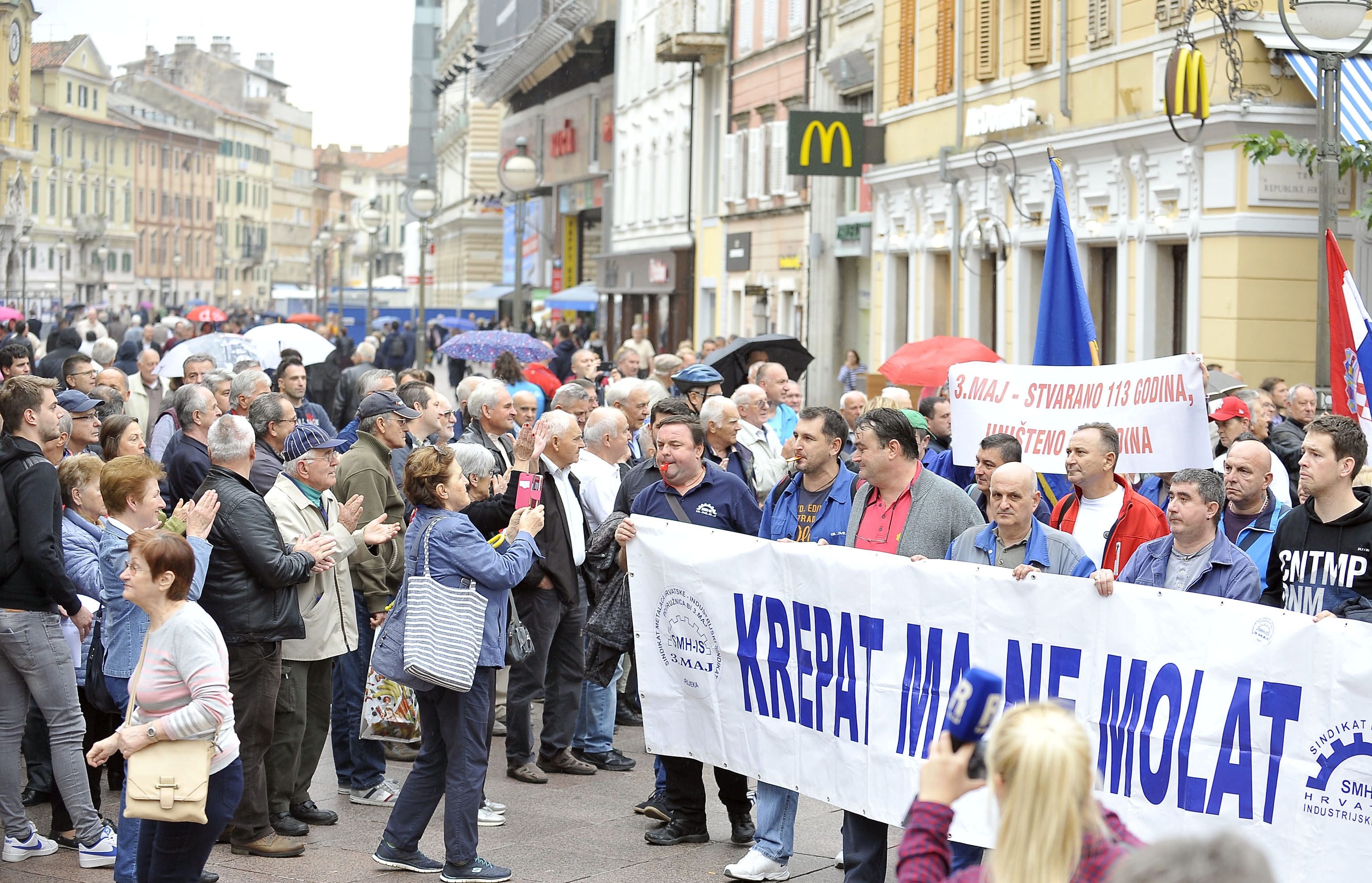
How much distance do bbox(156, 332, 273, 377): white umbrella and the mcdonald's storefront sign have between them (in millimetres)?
12061

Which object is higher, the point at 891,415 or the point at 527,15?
the point at 527,15

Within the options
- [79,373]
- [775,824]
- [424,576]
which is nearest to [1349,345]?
[775,824]

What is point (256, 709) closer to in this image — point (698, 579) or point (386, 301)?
point (698, 579)

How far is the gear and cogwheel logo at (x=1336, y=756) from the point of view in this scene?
5.51 metres

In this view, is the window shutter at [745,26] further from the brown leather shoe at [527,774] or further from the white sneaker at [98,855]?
the white sneaker at [98,855]

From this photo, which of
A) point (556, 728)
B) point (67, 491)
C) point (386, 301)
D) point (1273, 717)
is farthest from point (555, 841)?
point (386, 301)

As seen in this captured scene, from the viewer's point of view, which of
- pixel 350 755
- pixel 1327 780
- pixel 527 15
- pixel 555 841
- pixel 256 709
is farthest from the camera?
pixel 527 15

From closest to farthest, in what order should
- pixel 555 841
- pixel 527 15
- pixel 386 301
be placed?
pixel 555 841, pixel 527 15, pixel 386 301

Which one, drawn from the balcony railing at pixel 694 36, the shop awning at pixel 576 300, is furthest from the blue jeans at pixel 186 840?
the shop awning at pixel 576 300

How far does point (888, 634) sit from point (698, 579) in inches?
42.5

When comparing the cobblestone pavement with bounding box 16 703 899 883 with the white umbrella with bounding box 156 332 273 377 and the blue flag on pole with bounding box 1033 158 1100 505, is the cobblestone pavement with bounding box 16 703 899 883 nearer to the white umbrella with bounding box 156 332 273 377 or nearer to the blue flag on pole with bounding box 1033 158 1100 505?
the blue flag on pole with bounding box 1033 158 1100 505

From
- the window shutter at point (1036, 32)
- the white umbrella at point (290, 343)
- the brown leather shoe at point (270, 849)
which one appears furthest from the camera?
the window shutter at point (1036, 32)

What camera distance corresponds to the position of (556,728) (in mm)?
9422

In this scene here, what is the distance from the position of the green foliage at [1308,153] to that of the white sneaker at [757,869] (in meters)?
10.9
